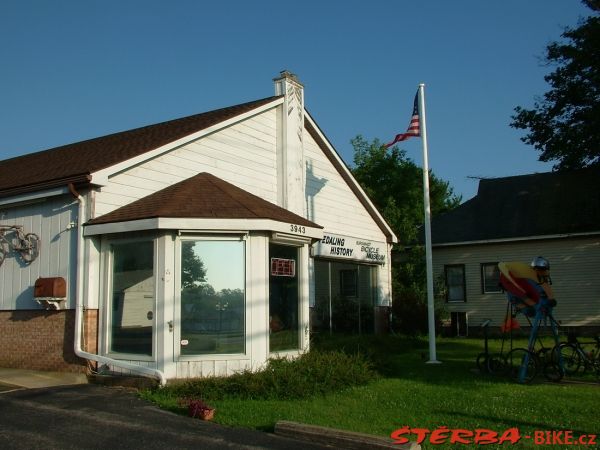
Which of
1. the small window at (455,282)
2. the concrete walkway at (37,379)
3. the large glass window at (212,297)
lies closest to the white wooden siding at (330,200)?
the small window at (455,282)

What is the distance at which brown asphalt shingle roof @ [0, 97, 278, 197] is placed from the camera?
1255 cm

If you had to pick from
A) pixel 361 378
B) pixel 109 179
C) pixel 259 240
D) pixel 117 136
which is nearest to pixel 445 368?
pixel 361 378

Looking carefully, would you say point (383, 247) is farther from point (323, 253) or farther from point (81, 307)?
point (81, 307)

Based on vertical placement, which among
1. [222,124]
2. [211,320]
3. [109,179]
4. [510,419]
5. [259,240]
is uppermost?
[222,124]

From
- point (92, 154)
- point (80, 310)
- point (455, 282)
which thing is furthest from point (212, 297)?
point (455, 282)

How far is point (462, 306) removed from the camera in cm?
2511

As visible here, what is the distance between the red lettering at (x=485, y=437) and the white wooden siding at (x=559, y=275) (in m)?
16.7

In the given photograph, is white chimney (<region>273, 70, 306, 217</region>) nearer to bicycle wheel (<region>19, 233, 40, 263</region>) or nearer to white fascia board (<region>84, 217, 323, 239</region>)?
white fascia board (<region>84, 217, 323, 239</region>)

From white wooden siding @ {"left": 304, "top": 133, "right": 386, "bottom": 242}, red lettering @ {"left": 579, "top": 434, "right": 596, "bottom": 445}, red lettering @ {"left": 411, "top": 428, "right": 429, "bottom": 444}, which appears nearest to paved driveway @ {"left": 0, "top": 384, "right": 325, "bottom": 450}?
red lettering @ {"left": 411, "top": 428, "right": 429, "bottom": 444}

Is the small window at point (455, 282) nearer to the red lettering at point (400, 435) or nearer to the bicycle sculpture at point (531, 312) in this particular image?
the bicycle sculpture at point (531, 312)

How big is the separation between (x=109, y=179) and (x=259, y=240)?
3.14 metres

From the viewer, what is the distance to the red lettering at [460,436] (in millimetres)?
7578

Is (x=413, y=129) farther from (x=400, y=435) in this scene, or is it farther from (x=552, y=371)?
(x=400, y=435)

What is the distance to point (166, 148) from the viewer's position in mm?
13484
